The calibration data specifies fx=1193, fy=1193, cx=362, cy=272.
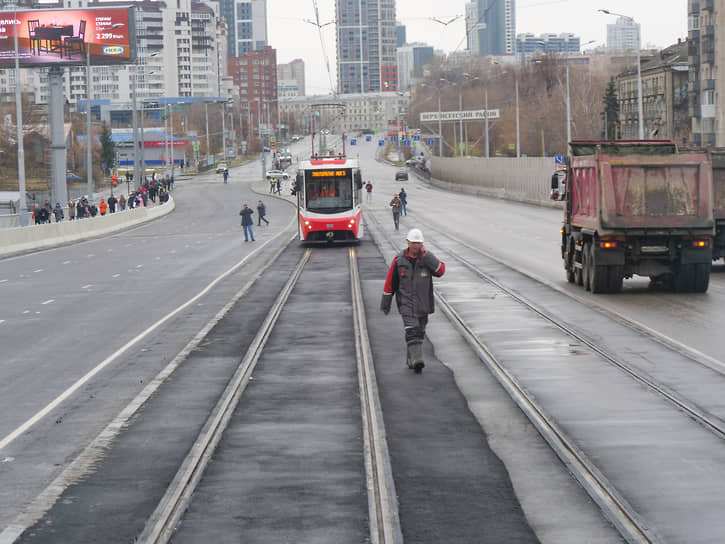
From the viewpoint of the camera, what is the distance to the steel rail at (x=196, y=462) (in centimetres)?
748

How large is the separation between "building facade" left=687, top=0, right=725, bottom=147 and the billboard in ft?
135

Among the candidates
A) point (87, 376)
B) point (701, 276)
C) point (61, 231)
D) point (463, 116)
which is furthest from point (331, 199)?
point (463, 116)

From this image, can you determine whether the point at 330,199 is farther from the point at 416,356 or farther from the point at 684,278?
the point at 416,356

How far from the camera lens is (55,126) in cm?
7156

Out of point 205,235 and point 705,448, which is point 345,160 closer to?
point 205,235

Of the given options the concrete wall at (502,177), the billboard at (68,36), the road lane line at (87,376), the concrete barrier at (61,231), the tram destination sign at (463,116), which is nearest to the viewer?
the road lane line at (87,376)

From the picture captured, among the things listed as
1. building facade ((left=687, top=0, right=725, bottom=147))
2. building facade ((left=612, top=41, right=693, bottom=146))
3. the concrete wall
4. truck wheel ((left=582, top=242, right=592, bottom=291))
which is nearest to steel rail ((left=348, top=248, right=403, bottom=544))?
truck wheel ((left=582, top=242, right=592, bottom=291))

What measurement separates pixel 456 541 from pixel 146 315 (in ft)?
48.7

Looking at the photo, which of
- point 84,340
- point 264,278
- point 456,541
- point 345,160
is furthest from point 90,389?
point 345,160

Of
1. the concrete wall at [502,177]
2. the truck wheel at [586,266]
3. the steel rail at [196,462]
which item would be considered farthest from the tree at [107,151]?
the steel rail at [196,462]

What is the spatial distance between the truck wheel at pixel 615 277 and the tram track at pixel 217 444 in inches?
298

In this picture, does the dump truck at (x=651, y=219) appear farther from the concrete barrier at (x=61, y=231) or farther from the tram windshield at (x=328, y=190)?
the concrete barrier at (x=61, y=231)

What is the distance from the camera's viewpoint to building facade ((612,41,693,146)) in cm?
10150

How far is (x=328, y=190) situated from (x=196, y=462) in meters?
34.4
